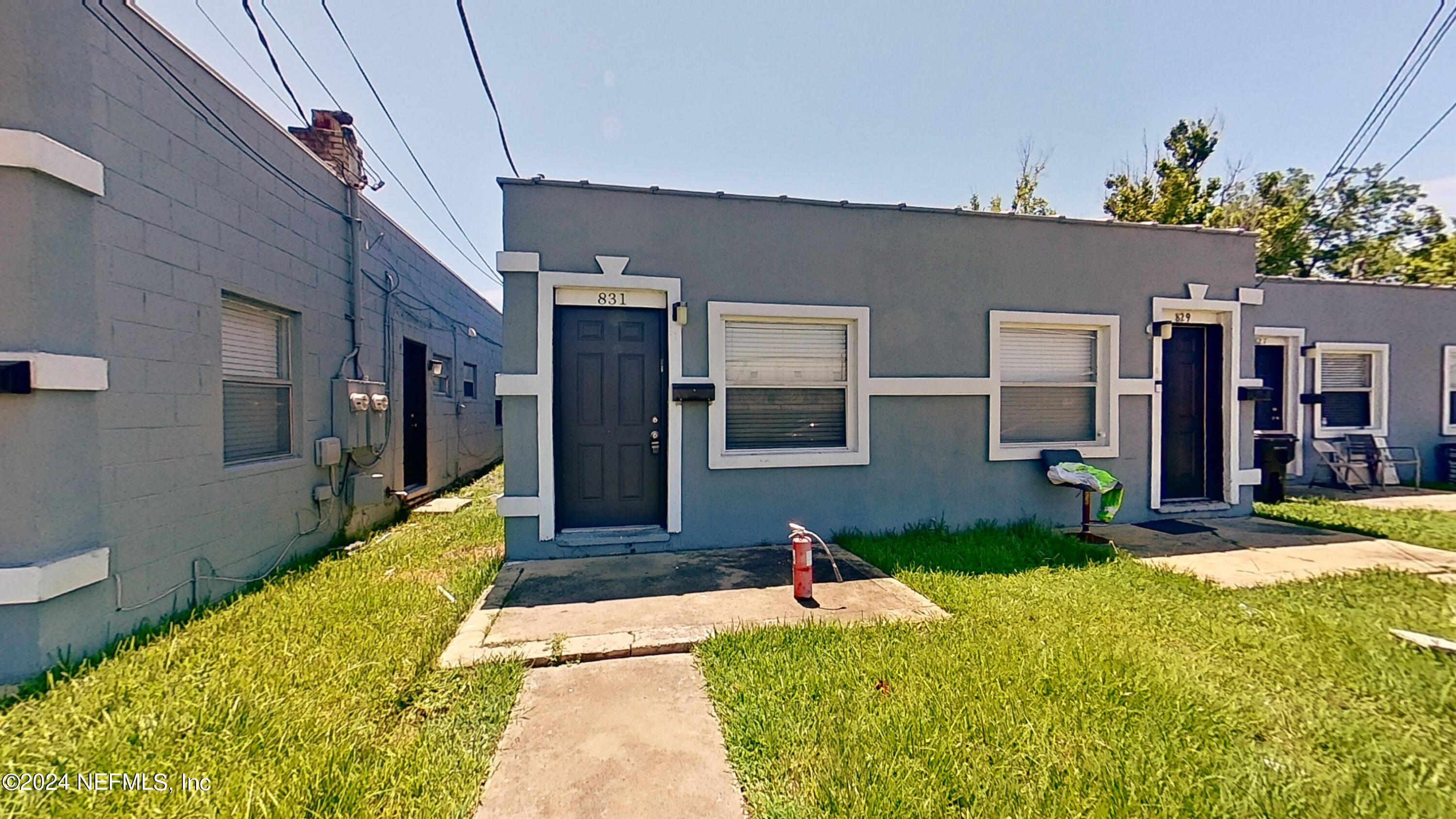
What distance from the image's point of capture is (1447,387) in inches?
338

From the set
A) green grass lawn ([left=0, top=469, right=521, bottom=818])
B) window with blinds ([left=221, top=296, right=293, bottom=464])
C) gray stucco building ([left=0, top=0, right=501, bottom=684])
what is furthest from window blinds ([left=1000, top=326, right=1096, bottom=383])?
window with blinds ([left=221, top=296, right=293, bottom=464])

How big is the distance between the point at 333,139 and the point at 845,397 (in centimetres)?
604

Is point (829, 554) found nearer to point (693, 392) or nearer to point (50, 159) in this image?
point (693, 392)

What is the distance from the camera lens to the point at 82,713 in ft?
7.48

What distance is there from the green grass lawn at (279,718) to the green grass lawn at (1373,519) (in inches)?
325

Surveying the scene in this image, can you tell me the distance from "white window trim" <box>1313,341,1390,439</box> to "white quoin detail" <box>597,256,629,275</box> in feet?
35.0

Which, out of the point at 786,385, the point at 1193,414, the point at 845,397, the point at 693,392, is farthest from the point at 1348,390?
the point at 693,392

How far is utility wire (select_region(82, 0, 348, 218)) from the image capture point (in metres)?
3.00

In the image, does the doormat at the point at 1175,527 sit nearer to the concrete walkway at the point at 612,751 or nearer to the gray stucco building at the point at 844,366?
the gray stucco building at the point at 844,366

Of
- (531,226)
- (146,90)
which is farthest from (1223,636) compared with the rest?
(146,90)

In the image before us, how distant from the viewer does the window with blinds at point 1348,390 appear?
322 inches

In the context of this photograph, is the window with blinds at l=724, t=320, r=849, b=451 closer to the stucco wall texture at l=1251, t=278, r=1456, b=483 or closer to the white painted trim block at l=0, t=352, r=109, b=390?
the white painted trim block at l=0, t=352, r=109, b=390

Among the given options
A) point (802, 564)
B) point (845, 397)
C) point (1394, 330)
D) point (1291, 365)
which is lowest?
point (802, 564)

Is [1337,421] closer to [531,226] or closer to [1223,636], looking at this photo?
[1223,636]
